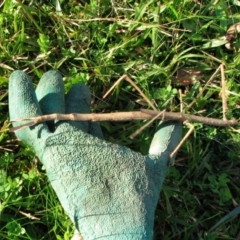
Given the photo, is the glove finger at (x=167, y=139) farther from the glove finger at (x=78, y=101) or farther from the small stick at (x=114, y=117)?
the glove finger at (x=78, y=101)

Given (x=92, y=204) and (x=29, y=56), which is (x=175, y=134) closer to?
(x=92, y=204)

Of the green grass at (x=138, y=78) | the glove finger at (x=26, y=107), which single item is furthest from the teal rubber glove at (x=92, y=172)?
the green grass at (x=138, y=78)

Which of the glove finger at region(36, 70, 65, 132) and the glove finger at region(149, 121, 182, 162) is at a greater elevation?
the glove finger at region(36, 70, 65, 132)

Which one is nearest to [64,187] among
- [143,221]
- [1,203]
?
[143,221]

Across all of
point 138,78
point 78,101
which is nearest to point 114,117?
point 78,101

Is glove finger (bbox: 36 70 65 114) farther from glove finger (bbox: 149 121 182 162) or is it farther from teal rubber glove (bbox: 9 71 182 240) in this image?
glove finger (bbox: 149 121 182 162)

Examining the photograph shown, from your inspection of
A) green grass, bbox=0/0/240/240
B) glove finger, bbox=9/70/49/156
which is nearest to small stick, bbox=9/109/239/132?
glove finger, bbox=9/70/49/156
